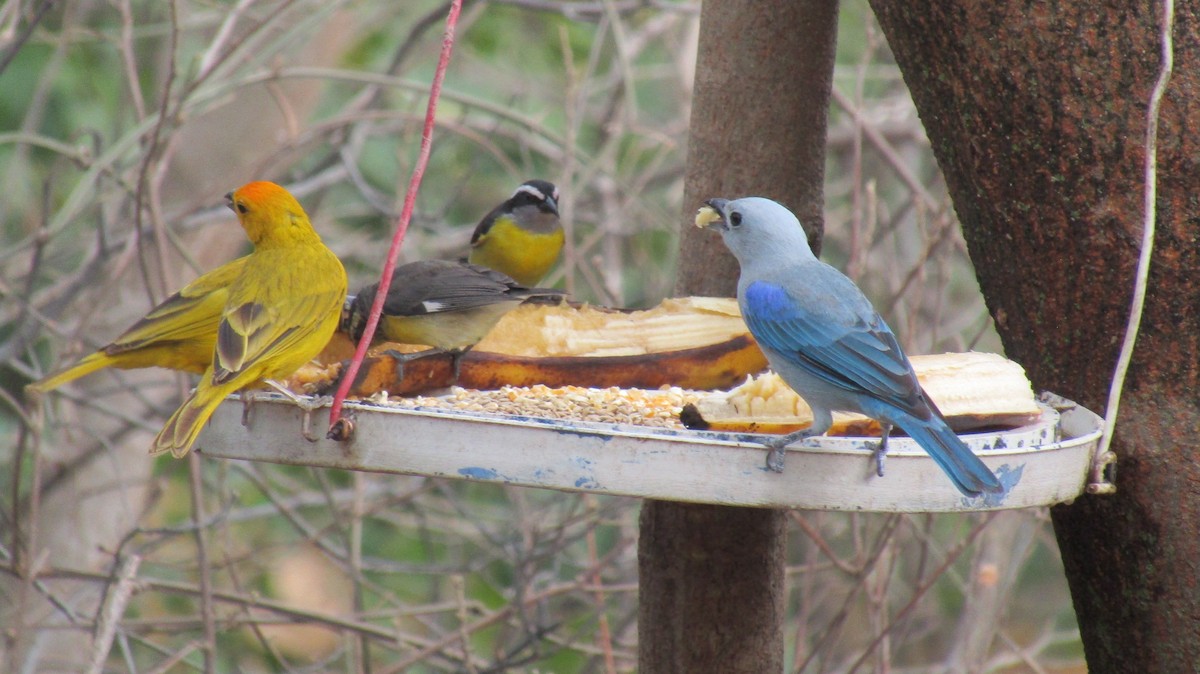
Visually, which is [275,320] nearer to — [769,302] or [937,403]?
[769,302]

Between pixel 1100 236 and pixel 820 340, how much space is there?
59cm

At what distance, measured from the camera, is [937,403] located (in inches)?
95.6

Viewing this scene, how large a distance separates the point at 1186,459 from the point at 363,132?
440 cm

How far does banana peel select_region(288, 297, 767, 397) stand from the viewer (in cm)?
289

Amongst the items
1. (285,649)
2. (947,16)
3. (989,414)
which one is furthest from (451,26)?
(285,649)

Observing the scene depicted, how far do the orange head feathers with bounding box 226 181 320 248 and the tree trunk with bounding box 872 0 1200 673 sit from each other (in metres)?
1.93

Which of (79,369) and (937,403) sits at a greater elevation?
(937,403)

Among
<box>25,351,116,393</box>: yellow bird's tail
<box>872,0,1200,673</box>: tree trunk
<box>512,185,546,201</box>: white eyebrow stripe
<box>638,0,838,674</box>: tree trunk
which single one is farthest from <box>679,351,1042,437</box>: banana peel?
<box>512,185,546,201</box>: white eyebrow stripe

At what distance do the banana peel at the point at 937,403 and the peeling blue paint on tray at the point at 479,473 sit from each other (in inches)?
20.9

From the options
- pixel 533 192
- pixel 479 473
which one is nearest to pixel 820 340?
pixel 479 473

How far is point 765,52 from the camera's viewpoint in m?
3.28

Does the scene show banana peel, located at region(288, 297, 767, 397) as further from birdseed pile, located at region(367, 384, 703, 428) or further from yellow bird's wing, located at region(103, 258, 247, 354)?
yellow bird's wing, located at region(103, 258, 247, 354)

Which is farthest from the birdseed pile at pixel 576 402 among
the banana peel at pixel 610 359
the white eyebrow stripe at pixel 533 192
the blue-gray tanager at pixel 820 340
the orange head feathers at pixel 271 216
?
the white eyebrow stripe at pixel 533 192

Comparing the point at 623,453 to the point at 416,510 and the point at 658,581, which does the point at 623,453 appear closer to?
the point at 658,581
